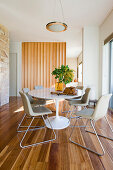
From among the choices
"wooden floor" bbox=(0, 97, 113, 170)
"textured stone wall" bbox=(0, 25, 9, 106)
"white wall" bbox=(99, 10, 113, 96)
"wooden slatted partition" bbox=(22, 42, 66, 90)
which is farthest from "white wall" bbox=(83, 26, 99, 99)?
"textured stone wall" bbox=(0, 25, 9, 106)

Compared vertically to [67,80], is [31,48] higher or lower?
higher

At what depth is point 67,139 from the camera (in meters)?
1.79

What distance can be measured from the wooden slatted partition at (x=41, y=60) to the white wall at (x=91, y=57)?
1702mm

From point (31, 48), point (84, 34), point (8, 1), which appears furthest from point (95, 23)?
point (31, 48)

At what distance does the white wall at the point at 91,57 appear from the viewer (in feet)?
13.2

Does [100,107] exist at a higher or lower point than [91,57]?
lower

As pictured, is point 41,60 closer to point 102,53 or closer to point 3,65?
point 3,65

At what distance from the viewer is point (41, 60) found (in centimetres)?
564

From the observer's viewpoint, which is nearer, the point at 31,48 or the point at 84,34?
the point at 84,34

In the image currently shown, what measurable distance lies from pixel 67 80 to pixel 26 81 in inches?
160

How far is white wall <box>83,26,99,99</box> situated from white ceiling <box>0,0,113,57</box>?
31 cm

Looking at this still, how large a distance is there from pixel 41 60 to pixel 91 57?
8.69 feet

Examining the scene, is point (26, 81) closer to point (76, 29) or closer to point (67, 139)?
point (76, 29)

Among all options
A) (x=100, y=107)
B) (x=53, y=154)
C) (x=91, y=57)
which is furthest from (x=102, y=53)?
(x=53, y=154)
